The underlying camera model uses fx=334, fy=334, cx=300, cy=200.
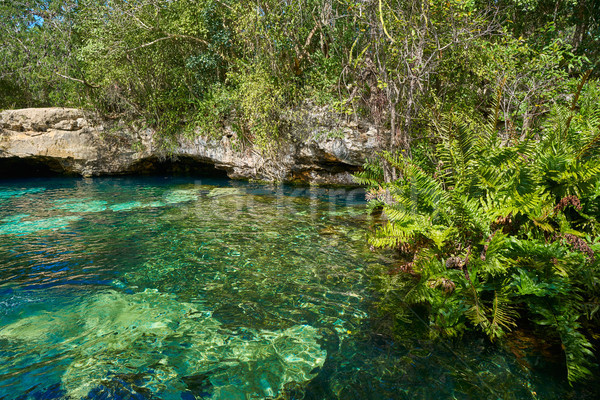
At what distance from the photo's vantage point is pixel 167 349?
2.87 meters

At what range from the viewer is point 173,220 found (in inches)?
281

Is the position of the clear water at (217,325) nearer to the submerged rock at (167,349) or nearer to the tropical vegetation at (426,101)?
the submerged rock at (167,349)

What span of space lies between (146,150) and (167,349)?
1299 cm

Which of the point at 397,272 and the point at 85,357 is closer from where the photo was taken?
the point at 85,357

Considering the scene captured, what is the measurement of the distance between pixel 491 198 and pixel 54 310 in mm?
4706

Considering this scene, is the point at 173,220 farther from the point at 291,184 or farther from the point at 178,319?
the point at 291,184

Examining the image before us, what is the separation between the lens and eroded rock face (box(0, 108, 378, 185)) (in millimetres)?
10742

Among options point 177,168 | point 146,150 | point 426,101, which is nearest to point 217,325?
point 426,101

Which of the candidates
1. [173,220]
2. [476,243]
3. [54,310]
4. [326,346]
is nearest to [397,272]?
[476,243]

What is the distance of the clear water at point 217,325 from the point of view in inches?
97.0

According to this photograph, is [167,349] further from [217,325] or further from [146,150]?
[146,150]

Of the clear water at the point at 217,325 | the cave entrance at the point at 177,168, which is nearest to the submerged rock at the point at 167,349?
the clear water at the point at 217,325

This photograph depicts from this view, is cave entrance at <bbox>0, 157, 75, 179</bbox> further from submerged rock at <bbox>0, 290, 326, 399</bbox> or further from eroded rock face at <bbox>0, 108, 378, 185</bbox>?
submerged rock at <bbox>0, 290, 326, 399</bbox>

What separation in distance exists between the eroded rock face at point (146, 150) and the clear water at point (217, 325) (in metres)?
4.81
